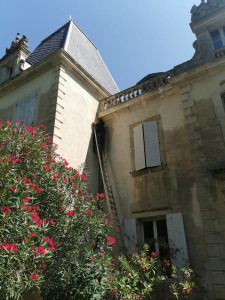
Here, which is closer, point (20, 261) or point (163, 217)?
point (20, 261)

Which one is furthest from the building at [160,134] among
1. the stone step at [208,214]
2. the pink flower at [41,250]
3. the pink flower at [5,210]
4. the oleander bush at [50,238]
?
the pink flower at [5,210]

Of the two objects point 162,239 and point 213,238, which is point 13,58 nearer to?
point 162,239

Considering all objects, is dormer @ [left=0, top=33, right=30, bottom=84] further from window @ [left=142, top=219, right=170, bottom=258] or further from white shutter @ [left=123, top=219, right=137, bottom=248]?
window @ [left=142, top=219, right=170, bottom=258]

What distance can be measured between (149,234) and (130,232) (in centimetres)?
51

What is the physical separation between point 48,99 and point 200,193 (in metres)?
5.38

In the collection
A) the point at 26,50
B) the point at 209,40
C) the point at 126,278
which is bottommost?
the point at 126,278

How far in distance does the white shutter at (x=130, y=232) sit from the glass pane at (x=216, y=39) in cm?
600

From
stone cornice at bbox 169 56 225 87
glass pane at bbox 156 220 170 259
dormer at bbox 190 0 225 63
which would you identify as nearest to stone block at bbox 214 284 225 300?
glass pane at bbox 156 220 170 259

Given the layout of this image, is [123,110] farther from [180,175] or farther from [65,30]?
[65,30]

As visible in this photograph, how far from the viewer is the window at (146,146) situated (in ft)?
23.3

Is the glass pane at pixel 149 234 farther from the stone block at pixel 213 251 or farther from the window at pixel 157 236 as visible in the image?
the stone block at pixel 213 251

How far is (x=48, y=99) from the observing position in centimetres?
787

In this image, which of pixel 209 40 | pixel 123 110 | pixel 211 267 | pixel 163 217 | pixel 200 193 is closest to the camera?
pixel 211 267

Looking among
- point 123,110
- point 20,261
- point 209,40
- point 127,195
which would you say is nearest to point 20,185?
point 20,261
